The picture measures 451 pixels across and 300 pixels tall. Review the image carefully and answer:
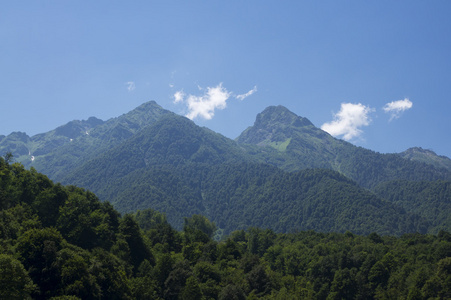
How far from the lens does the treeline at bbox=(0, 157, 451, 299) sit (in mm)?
64875

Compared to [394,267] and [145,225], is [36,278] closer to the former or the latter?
[394,267]

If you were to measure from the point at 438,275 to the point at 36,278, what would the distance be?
310 feet

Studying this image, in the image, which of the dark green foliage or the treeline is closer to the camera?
the dark green foliage

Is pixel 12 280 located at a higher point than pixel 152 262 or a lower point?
lower

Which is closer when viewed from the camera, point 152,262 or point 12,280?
point 12,280

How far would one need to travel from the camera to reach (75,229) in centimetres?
8850

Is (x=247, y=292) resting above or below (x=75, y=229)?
below

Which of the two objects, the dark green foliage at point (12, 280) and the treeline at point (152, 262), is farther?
the treeline at point (152, 262)

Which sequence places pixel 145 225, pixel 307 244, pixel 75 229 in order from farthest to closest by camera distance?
pixel 145 225
pixel 307 244
pixel 75 229

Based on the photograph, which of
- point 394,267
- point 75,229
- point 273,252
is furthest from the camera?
point 273,252

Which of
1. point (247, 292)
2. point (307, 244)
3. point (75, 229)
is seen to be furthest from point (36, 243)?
point (307, 244)

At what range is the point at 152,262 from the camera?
102 meters

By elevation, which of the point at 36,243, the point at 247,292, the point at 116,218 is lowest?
the point at 247,292

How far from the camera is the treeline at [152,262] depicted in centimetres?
6488
